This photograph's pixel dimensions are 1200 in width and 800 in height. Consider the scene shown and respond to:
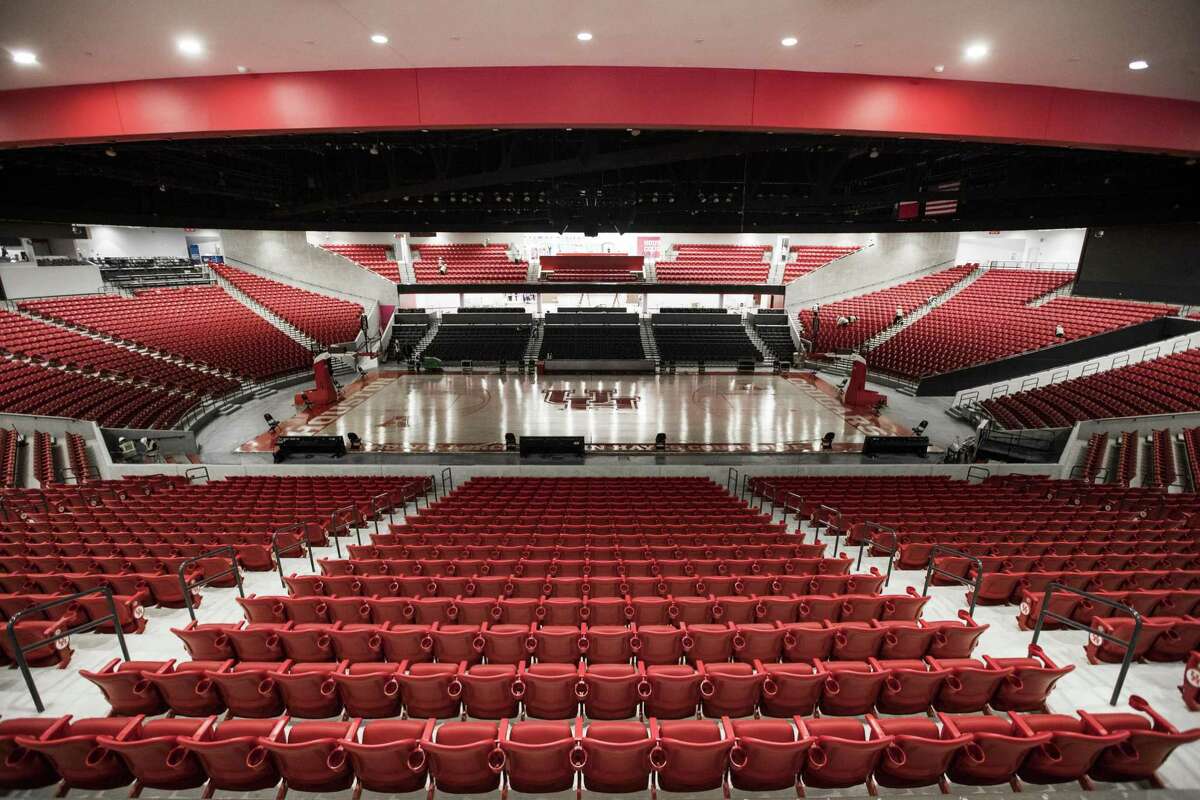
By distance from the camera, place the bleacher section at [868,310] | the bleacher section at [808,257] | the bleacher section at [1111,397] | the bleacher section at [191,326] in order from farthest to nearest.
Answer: the bleacher section at [808,257], the bleacher section at [868,310], the bleacher section at [191,326], the bleacher section at [1111,397]

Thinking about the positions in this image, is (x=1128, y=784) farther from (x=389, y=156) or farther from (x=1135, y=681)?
(x=389, y=156)

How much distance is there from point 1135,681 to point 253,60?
10184 millimetres

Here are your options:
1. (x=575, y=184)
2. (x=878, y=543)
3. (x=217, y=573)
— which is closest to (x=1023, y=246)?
(x=575, y=184)

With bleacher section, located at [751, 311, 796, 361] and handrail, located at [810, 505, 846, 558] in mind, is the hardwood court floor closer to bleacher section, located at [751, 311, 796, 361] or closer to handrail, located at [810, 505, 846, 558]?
bleacher section, located at [751, 311, 796, 361]

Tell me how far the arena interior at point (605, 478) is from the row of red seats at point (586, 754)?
0.02 metres

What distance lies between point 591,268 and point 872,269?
1664 cm

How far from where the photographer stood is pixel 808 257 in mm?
32438

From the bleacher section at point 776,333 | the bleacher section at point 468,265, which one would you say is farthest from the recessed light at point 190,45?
the bleacher section at point 776,333

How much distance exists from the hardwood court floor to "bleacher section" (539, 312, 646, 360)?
327 cm

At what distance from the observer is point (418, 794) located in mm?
2914

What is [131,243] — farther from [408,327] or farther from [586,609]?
[586,609]

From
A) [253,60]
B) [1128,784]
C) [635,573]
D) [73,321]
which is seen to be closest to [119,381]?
[73,321]

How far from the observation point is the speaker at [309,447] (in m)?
13.8

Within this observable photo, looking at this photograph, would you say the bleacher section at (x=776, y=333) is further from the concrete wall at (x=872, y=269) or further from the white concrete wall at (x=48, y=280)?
the white concrete wall at (x=48, y=280)
